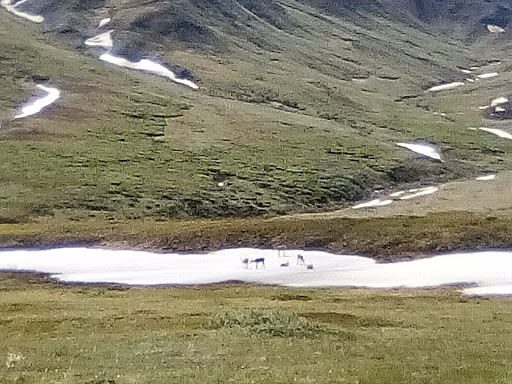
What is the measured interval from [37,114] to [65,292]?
141m

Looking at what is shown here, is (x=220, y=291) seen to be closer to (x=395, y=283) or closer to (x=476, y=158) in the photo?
(x=395, y=283)

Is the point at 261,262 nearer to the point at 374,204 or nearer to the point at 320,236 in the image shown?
the point at 320,236

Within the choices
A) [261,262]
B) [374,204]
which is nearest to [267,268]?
[261,262]

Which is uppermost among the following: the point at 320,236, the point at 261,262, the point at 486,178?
the point at 261,262

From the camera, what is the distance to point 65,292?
56.2 metres

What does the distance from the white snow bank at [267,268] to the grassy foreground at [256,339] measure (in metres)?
8.59

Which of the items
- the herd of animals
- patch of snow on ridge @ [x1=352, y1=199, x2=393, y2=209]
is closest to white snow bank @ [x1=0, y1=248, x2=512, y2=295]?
the herd of animals

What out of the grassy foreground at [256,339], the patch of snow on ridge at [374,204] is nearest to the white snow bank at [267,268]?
the grassy foreground at [256,339]

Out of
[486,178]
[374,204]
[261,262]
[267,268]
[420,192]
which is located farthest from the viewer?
[486,178]

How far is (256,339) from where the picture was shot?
33344 mm

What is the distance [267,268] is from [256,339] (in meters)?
34.7

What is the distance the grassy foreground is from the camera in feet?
88.2

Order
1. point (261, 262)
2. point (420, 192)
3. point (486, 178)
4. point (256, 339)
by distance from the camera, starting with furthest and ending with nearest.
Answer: point (486, 178), point (420, 192), point (261, 262), point (256, 339)

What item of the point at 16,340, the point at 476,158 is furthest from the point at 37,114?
the point at 16,340
